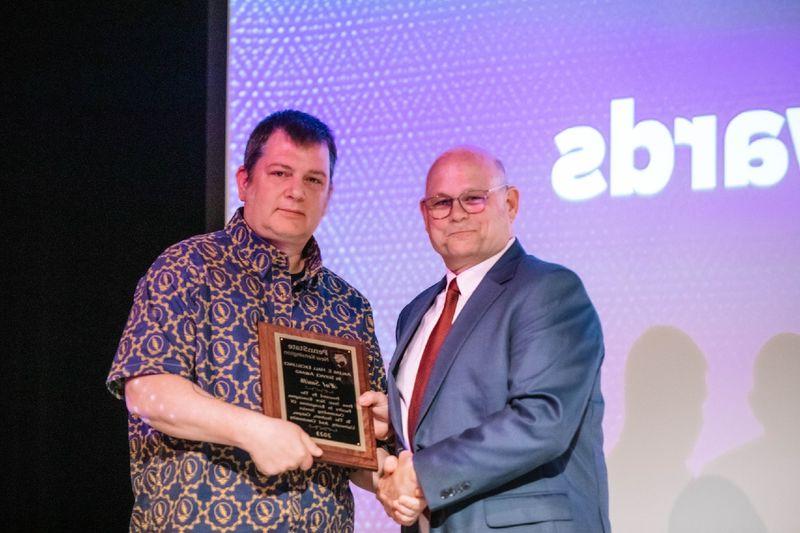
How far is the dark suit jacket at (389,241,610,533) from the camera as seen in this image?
254 cm

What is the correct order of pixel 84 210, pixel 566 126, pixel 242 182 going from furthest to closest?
1. pixel 84 210
2. pixel 566 126
3. pixel 242 182

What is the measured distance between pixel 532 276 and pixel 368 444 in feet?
2.07

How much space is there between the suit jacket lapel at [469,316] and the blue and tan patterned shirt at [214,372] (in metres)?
0.39

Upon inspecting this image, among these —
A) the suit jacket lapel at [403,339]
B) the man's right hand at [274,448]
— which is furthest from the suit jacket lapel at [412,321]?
the man's right hand at [274,448]

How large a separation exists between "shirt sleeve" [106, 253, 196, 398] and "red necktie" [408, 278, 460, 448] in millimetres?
590

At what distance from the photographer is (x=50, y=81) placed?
14.1 ft

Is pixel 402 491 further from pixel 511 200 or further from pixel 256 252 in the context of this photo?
pixel 511 200

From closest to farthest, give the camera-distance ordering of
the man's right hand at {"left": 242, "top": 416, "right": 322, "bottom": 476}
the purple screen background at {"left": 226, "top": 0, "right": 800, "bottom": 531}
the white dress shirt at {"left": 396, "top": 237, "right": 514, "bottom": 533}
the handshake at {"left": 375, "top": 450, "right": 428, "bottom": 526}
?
the man's right hand at {"left": 242, "top": 416, "right": 322, "bottom": 476} < the handshake at {"left": 375, "top": 450, "right": 428, "bottom": 526} < the white dress shirt at {"left": 396, "top": 237, "right": 514, "bottom": 533} < the purple screen background at {"left": 226, "top": 0, "right": 800, "bottom": 531}

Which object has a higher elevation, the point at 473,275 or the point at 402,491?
the point at 473,275

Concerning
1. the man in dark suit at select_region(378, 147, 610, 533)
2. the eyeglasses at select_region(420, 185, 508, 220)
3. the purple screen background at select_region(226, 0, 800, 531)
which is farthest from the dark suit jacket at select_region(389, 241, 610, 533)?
the purple screen background at select_region(226, 0, 800, 531)

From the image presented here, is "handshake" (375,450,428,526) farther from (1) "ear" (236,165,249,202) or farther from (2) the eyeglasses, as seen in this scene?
(1) "ear" (236,165,249,202)

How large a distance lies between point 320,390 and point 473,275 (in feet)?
1.78

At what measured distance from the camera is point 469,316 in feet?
9.07

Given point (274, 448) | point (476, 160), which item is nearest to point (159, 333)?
point (274, 448)
